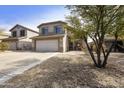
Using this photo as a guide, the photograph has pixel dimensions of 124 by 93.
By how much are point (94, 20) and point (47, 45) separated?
13757 millimetres

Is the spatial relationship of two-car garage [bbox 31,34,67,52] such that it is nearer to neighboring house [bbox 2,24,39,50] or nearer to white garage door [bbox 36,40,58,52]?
white garage door [bbox 36,40,58,52]

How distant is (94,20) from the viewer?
7.76 metres

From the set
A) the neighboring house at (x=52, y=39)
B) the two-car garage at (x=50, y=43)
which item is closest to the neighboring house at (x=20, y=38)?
the neighboring house at (x=52, y=39)

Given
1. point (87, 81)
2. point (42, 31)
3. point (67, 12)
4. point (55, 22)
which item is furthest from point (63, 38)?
point (87, 81)

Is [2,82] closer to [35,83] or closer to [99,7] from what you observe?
[35,83]

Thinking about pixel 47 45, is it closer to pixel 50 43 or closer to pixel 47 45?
pixel 47 45

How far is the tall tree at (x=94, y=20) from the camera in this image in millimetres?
7391

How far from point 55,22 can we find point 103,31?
14.8 meters

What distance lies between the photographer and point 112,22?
24.6 feet

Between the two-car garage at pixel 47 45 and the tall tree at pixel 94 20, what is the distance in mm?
Answer: 11822

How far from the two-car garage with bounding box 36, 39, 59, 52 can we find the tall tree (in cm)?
1182

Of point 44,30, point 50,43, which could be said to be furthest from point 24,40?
point 50,43

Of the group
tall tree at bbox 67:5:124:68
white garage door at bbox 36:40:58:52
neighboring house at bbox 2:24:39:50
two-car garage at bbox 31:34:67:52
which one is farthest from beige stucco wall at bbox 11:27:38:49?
tall tree at bbox 67:5:124:68

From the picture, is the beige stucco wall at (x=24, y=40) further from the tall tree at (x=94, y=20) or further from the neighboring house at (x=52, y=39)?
the tall tree at (x=94, y=20)
